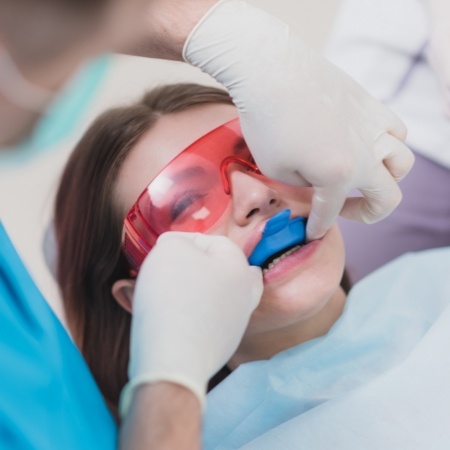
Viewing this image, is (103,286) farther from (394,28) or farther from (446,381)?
(394,28)

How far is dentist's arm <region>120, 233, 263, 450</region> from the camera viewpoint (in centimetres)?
73

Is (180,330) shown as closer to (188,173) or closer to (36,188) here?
(188,173)

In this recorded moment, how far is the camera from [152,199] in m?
1.16

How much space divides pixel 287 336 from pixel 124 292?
1.05ft

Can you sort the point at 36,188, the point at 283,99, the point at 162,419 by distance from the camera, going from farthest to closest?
the point at 36,188 → the point at 283,99 → the point at 162,419

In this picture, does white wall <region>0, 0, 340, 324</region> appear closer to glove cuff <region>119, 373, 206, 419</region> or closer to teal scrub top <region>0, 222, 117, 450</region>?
teal scrub top <region>0, 222, 117, 450</region>

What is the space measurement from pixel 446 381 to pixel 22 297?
2.31 feet

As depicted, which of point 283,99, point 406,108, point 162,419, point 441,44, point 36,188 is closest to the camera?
point 162,419

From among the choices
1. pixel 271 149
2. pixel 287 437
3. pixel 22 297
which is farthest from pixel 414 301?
pixel 22 297

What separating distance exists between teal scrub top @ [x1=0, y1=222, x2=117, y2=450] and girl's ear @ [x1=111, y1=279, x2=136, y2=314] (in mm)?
377

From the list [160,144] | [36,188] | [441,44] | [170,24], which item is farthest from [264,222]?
[36,188]

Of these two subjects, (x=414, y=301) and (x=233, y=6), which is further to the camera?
(x=414, y=301)

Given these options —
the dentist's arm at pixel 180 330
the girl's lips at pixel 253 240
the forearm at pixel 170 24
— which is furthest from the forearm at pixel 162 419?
the forearm at pixel 170 24

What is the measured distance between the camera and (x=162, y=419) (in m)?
0.72
